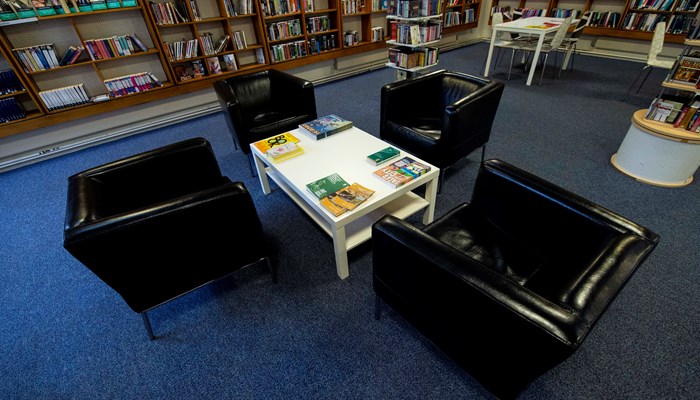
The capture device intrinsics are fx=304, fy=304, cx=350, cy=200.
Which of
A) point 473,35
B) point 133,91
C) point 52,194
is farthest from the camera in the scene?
point 473,35

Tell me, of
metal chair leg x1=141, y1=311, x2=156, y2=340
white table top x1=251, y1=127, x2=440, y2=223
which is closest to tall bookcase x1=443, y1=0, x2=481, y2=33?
white table top x1=251, y1=127, x2=440, y2=223

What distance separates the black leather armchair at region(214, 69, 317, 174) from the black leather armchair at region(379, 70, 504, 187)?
32.7 inches

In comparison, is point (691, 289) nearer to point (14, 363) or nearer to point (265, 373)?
point (265, 373)

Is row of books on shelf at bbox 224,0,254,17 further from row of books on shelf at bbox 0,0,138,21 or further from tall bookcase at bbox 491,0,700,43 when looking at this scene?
tall bookcase at bbox 491,0,700,43

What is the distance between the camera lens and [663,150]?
2.39 m

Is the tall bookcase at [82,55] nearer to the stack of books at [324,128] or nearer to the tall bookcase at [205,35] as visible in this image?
the tall bookcase at [205,35]

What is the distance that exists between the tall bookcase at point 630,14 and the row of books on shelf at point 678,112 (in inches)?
157

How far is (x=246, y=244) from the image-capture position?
66.0 inches

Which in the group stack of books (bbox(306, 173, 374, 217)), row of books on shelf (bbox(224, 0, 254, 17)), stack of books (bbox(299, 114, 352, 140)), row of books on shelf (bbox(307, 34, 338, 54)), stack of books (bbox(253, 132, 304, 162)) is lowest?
stack of books (bbox(306, 173, 374, 217))

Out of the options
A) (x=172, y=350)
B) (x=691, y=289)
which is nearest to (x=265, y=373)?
(x=172, y=350)

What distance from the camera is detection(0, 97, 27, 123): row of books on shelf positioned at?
3152 millimetres

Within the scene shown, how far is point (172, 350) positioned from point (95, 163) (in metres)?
2.90

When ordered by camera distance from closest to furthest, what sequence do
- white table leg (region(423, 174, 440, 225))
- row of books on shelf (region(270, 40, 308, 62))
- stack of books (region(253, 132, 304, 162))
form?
white table leg (region(423, 174, 440, 225)) → stack of books (region(253, 132, 304, 162)) → row of books on shelf (region(270, 40, 308, 62))

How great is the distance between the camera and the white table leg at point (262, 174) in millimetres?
2498
